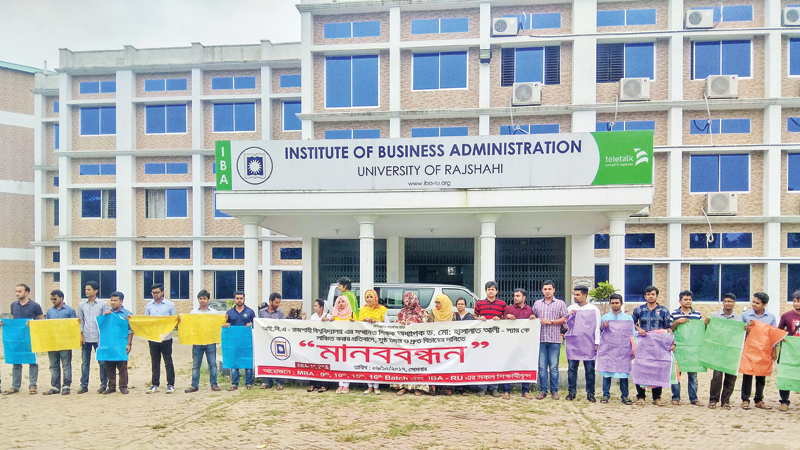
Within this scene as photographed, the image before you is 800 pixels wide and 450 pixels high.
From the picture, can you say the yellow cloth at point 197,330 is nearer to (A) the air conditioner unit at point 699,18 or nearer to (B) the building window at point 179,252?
(B) the building window at point 179,252

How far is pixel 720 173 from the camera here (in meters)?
18.6

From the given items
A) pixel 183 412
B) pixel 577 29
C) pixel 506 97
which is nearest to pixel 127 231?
pixel 506 97

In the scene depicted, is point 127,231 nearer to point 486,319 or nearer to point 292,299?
point 292,299

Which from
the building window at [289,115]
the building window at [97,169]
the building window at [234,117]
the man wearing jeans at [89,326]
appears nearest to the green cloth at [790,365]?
the man wearing jeans at [89,326]

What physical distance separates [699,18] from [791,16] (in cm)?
312

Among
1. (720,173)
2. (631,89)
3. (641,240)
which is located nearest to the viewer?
(631,89)

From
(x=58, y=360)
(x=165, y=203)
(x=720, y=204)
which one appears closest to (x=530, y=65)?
(x=720, y=204)

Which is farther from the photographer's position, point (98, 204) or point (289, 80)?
point (98, 204)

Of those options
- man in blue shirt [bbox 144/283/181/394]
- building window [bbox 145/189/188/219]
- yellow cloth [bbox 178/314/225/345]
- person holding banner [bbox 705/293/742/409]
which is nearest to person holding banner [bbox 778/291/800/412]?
person holding banner [bbox 705/293/742/409]

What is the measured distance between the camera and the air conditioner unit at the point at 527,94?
18578mm

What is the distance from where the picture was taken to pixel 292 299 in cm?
2288

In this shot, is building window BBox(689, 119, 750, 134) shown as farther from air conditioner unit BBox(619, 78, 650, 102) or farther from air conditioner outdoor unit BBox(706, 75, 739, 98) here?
air conditioner unit BBox(619, 78, 650, 102)

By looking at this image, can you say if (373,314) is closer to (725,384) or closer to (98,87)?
(725,384)

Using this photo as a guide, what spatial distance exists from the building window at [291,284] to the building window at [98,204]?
8223 millimetres
